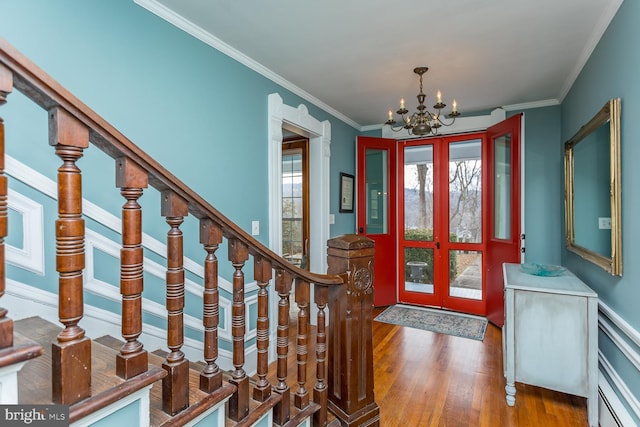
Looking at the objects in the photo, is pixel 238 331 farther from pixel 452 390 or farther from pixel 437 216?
pixel 437 216

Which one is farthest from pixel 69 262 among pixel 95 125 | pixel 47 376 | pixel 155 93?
pixel 155 93

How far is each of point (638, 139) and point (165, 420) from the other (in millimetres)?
2312

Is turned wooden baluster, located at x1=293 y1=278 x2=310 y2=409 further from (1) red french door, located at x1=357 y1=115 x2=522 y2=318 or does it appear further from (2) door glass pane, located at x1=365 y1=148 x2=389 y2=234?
(2) door glass pane, located at x1=365 y1=148 x2=389 y2=234

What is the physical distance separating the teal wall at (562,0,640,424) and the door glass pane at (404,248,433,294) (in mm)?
2149

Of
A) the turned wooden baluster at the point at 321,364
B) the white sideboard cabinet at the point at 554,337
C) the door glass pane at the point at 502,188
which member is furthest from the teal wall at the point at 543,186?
the turned wooden baluster at the point at 321,364

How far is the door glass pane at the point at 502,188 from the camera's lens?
350 centimetres

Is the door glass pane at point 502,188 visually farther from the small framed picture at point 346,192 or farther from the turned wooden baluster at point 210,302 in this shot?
the turned wooden baluster at point 210,302

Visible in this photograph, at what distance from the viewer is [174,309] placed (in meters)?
1.00

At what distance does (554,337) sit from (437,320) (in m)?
1.79

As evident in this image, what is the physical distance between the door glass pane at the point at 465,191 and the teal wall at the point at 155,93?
2.48 metres

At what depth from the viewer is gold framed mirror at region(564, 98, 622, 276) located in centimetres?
179

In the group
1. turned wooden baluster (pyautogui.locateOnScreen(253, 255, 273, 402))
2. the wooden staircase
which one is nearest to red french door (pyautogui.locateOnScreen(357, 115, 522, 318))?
the wooden staircase

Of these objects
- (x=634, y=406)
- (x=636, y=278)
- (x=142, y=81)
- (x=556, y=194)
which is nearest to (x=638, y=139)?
(x=636, y=278)

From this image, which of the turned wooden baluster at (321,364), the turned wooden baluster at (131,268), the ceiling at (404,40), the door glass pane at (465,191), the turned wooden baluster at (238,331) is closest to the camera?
the turned wooden baluster at (131,268)
